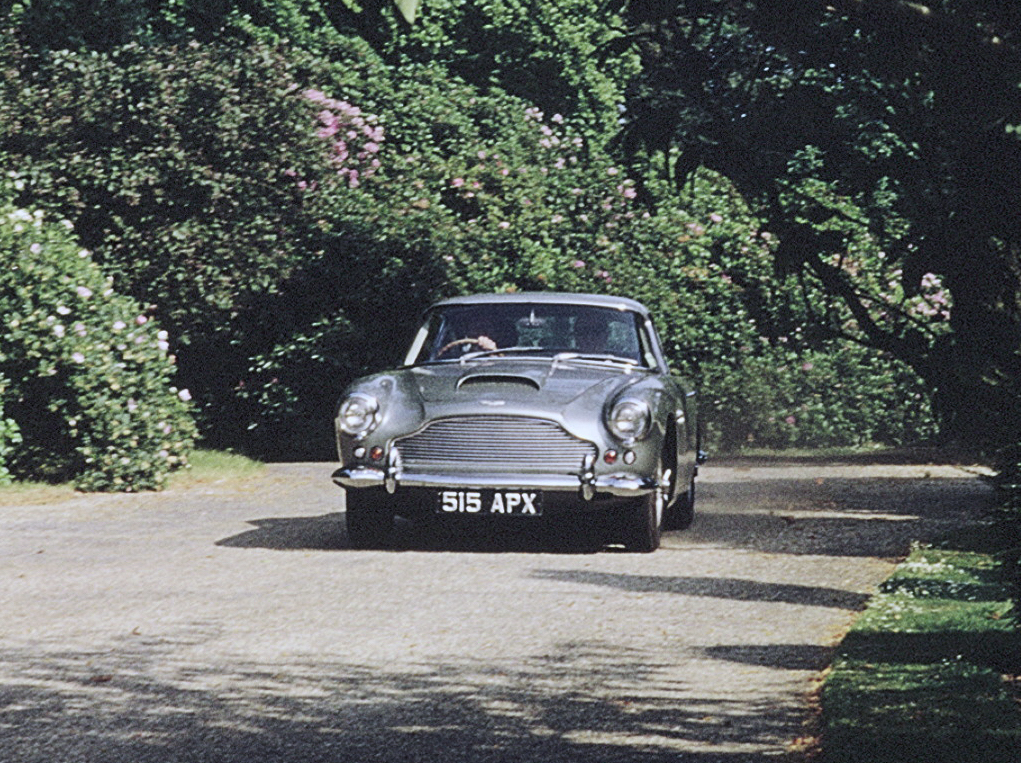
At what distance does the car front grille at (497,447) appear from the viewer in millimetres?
10484

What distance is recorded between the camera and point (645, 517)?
35.2ft

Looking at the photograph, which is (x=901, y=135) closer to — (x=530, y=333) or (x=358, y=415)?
(x=358, y=415)

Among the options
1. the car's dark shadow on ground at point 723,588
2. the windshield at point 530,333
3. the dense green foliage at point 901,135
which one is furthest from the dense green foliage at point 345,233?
the dense green foliage at point 901,135

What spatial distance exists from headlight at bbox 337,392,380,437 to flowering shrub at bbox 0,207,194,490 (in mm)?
4571

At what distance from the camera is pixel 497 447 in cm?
1051

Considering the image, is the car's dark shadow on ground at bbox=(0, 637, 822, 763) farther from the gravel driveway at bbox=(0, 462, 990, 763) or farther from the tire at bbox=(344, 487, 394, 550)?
the tire at bbox=(344, 487, 394, 550)

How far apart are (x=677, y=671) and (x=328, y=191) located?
1301 cm

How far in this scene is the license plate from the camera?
10.4 metres

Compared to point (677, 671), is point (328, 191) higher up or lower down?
higher up

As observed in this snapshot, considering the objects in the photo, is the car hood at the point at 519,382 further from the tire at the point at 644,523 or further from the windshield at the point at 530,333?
the tire at the point at 644,523

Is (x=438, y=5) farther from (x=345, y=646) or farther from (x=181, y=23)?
(x=345, y=646)

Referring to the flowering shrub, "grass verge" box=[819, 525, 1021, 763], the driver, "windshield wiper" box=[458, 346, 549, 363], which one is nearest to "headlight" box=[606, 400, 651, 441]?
"windshield wiper" box=[458, 346, 549, 363]

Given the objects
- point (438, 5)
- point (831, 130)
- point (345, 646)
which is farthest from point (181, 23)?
point (831, 130)

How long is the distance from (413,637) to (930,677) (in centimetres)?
226
